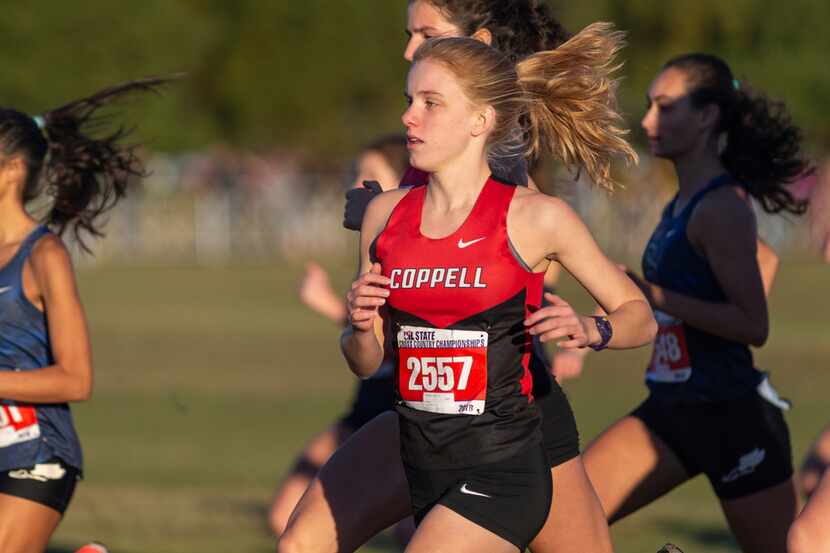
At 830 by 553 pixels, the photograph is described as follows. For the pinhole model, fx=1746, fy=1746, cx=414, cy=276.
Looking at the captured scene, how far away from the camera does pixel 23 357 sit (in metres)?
5.89

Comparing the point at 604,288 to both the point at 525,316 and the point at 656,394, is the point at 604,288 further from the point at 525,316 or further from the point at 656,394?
the point at 656,394

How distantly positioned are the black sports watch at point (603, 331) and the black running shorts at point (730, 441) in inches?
66.7

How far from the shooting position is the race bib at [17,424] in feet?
19.2

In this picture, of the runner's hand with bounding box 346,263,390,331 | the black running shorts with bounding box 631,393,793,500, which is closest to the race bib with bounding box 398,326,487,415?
the runner's hand with bounding box 346,263,390,331

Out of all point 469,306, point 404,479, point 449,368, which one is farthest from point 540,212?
point 404,479

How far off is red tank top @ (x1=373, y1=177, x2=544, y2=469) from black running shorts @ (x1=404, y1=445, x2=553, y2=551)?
0.03m

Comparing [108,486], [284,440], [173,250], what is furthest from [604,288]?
[173,250]

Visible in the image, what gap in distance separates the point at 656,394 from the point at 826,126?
42.7 m

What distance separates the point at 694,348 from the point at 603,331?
1.80 metres

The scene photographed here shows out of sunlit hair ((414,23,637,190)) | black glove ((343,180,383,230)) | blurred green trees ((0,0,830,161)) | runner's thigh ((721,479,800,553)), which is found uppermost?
sunlit hair ((414,23,637,190))

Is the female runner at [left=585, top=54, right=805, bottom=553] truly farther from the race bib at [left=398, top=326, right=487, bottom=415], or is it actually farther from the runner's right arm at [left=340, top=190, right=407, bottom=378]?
the race bib at [left=398, top=326, right=487, bottom=415]

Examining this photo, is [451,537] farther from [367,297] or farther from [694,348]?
[694,348]

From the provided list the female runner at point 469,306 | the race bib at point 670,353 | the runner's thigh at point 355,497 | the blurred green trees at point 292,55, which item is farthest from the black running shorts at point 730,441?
the blurred green trees at point 292,55

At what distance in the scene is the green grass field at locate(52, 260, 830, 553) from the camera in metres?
9.40
